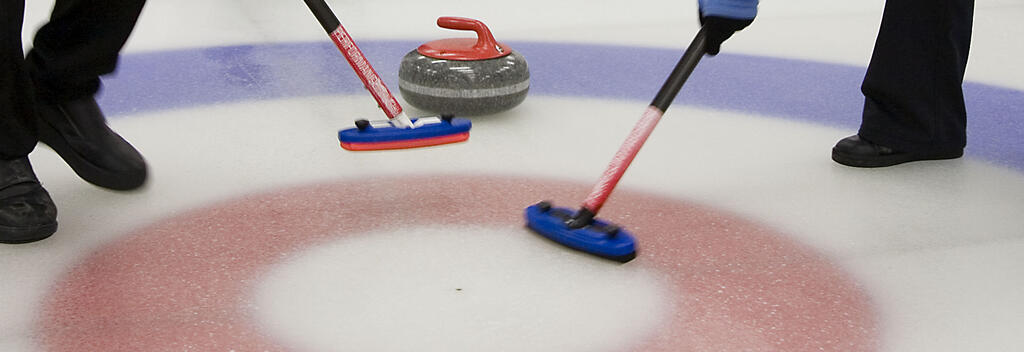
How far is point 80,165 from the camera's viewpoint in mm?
1790

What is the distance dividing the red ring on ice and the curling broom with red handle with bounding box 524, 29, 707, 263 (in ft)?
0.16

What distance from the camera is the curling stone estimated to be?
2271 mm

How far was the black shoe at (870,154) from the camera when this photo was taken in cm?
204

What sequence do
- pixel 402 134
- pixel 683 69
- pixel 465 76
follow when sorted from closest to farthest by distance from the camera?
pixel 683 69 → pixel 402 134 → pixel 465 76

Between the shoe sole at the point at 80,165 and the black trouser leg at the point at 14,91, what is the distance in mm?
149

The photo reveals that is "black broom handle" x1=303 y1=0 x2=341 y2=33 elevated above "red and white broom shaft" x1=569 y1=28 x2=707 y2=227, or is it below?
above

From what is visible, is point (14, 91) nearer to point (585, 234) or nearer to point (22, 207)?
point (22, 207)

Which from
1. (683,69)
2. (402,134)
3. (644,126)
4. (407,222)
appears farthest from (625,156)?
(402,134)

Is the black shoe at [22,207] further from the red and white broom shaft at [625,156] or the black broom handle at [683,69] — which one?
the black broom handle at [683,69]

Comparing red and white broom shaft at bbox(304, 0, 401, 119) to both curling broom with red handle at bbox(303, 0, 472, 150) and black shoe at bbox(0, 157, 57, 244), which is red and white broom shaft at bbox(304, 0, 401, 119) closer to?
curling broom with red handle at bbox(303, 0, 472, 150)

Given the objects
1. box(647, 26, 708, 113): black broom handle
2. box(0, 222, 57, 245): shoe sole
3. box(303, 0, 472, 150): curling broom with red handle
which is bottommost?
box(303, 0, 472, 150): curling broom with red handle

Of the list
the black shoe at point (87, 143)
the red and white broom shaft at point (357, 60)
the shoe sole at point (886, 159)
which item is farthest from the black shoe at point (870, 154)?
the black shoe at point (87, 143)

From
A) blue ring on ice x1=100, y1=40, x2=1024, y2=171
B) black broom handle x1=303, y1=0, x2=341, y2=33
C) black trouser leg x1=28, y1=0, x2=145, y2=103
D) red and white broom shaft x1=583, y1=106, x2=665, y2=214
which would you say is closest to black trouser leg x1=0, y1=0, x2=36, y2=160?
black trouser leg x1=28, y1=0, x2=145, y2=103

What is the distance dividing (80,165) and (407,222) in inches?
23.1
